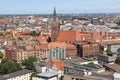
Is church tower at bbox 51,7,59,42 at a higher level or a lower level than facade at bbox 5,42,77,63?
higher

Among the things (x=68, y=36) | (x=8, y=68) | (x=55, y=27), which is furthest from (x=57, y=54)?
(x=68, y=36)

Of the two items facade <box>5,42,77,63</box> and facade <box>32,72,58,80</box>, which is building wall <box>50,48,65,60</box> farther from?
facade <box>32,72,58,80</box>

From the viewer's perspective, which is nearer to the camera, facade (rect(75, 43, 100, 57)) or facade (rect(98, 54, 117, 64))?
facade (rect(98, 54, 117, 64))

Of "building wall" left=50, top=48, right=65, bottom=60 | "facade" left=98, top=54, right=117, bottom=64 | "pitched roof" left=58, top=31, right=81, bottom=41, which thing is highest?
"pitched roof" left=58, top=31, right=81, bottom=41

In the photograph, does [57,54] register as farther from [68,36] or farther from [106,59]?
[68,36]

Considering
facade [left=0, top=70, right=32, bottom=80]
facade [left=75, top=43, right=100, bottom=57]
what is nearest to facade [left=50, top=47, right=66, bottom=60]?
facade [left=75, top=43, right=100, bottom=57]

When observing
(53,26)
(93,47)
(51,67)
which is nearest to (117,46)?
(93,47)

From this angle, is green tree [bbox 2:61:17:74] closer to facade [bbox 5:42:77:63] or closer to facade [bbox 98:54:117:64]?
facade [bbox 5:42:77:63]

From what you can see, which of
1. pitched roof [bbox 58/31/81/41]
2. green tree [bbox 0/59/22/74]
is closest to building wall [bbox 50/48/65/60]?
green tree [bbox 0/59/22/74]

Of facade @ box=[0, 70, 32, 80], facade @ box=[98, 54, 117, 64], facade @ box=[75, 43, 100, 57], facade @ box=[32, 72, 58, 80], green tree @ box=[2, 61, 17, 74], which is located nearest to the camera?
facade @ box=[32, 72, 58, 80]

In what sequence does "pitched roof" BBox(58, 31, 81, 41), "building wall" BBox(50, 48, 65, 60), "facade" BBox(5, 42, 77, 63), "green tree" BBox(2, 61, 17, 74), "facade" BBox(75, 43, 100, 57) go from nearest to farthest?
"green tree" BBox(2, 61, 17, 74) < "building wall" BBox(50, 48, 65, 60) < "facade" BBox(5, 42, 77, 63) < "facade" BBox(75, 43, 100, 57) < "pitched roof" BBox(58, 31, 81, 41)

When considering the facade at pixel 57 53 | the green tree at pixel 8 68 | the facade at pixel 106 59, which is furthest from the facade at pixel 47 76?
the facade at pixel 106 59

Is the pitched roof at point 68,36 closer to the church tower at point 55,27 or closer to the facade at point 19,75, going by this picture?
the church tower at point 55,27
